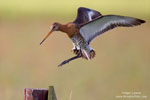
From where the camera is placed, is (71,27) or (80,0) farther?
(80,0)

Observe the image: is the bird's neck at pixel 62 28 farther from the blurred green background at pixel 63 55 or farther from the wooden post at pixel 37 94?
the blurred green background at pixel 63 55

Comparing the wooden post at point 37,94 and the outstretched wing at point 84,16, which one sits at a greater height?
the outstretched wing at point 84,16

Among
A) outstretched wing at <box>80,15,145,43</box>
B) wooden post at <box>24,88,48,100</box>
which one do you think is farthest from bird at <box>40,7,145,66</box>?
wooden post at <box>24,88,48,100</box>

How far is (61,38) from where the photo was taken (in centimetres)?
347

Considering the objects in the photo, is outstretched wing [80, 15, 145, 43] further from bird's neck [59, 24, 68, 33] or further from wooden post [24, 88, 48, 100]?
wooden post [24, 88, 48, 100]

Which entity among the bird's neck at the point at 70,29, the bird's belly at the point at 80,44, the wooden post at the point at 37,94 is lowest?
the wooden post at the point at 37,94

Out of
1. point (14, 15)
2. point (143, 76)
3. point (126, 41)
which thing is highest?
point (14, 15)

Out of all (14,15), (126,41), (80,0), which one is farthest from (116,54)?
(14,15)

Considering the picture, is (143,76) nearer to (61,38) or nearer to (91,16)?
(61,38)

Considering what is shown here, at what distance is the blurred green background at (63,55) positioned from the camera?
11.5 feet

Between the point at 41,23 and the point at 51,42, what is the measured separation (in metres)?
0.15

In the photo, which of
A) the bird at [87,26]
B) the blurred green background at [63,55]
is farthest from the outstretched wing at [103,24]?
the blurred green background at [63,55]

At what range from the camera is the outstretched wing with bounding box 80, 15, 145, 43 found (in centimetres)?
261

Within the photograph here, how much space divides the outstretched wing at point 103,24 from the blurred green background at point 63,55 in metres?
0.72
